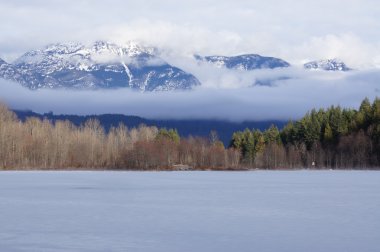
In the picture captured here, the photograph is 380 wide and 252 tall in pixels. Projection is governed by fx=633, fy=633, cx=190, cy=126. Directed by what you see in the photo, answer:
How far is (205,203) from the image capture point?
3077 centimetres

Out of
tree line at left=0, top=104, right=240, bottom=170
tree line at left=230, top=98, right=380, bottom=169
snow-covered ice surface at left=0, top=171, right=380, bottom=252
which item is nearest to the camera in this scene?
snow-covered ice surface at left=0, top=171, right=380, bottom=252

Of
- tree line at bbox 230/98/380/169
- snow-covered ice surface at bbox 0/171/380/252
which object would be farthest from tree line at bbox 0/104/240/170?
snow-covered ice surface at bbox 0/171/380/252

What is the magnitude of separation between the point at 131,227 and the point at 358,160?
74.6 m

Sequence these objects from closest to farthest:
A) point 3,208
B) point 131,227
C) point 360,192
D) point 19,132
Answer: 1. point 131,227
2. point 3,208
3. point 360,192
4. point 19,132

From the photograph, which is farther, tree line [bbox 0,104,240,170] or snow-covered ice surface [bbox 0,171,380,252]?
tree line [bbox 0,104,240,170]

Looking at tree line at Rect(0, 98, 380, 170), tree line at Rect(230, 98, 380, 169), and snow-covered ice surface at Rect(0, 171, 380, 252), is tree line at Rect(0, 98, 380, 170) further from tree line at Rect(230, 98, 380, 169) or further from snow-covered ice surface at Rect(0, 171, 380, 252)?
snow-covered ice surface at Rect(0, 171, 380, 252)

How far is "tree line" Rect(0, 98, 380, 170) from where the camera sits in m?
92.0

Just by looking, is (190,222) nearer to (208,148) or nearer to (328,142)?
(328,142)

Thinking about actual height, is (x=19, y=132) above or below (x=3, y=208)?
above

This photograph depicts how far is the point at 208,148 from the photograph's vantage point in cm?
10744

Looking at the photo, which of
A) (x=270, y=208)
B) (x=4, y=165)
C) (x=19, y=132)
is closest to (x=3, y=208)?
(x=270, y=208)

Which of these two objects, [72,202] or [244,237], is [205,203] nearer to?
[72,202]

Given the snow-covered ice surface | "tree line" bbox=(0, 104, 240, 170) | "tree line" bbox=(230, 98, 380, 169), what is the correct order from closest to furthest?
the snow-covered ice surface, "tree line" bbox=(230, 98, 380, 169), "tree line" bbox=(0, 104, 240, 170)

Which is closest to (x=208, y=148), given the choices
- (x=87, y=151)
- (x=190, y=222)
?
(x=87, y=151)
